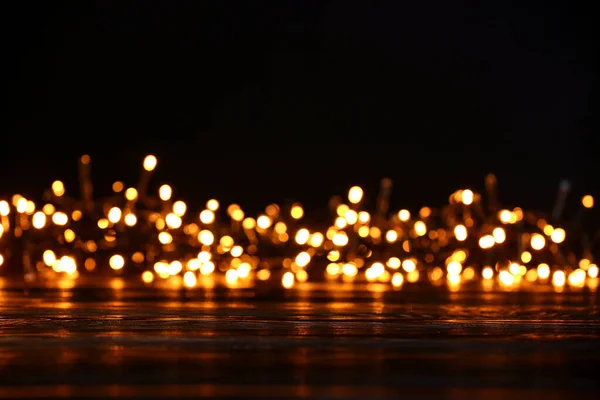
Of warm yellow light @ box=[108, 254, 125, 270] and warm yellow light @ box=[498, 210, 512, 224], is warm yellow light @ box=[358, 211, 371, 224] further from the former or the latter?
warm yellow light @ box=[108, 254, 125, 270]

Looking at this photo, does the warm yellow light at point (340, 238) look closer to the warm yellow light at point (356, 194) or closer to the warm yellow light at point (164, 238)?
the warm yellow light at point (356, 194)

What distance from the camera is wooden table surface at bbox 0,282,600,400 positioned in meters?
5.99

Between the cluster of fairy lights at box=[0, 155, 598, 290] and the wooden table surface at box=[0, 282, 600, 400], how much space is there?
9007mm

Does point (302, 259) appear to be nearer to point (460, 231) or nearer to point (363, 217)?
point (363, 217)

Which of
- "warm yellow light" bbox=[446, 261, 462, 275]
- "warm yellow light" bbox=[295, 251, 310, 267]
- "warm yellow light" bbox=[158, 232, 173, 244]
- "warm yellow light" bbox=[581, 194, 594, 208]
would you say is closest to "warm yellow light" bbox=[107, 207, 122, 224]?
"warm yellow light" bbox=[158, 232, 173, 244]

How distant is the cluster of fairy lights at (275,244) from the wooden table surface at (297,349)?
29.6 ft

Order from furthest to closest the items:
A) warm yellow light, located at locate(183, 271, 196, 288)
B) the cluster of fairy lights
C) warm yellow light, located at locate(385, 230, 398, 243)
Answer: warm yellow light, located at locate(385, 230, 398, 243) → the cluster of fairy lights → warm yellow light, located at locate(183, 271, 196, 288)

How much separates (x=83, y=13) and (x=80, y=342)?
20.3 meters

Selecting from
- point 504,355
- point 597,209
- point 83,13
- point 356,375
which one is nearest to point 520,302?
point 504,355

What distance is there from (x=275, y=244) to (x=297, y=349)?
1600cm

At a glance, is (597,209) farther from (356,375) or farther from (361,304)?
(356,375)

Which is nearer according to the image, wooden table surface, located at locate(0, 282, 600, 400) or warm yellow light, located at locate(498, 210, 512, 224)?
wooden table surface, located at locate(0, 282, 600, 400)

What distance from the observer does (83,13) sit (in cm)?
2777

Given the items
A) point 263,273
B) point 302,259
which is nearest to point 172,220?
point 263,273
